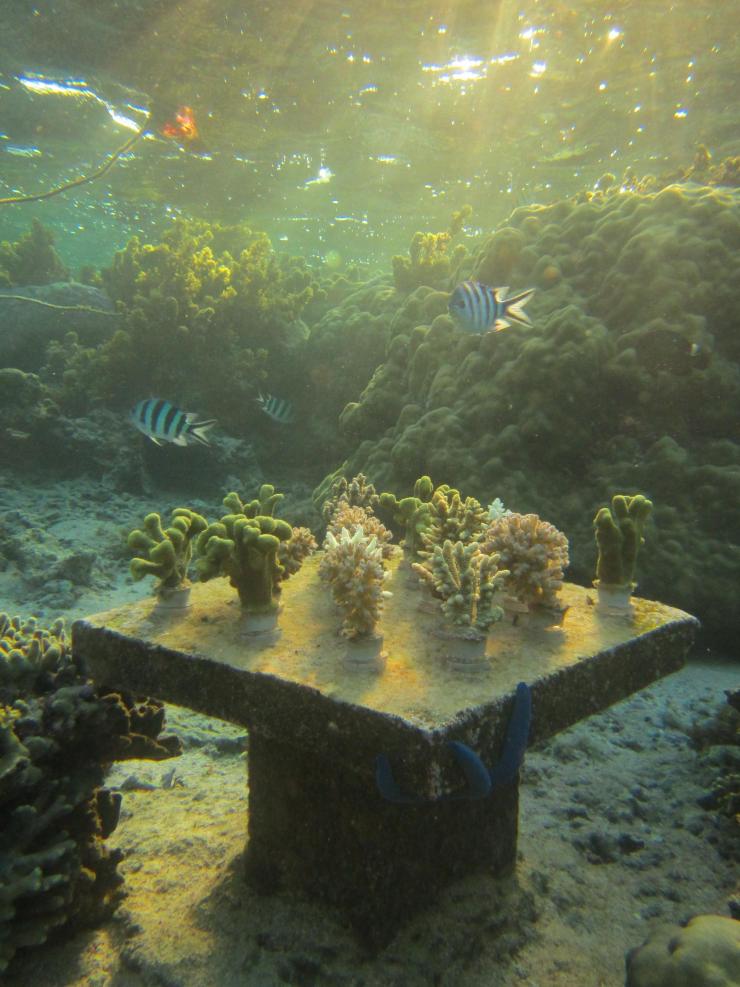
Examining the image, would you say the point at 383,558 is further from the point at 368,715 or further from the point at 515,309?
the point at 515,309

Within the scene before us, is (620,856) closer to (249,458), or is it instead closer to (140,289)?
(249,458)

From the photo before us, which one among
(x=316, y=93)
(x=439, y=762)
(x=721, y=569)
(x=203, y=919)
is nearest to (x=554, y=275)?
(x=721, y=569)

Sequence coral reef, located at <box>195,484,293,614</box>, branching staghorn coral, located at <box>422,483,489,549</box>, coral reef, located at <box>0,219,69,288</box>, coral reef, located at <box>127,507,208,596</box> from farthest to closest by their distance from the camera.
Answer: coral reef, located at <box>0,219,69,288</box>, branching staghorn coral, located at <box>422,483,489,549</box>, coral reef, located at <box>127,507,208,596</box>, coral reef, located at <box>195,484,293,614</box>

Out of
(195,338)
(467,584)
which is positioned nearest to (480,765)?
(467,584)

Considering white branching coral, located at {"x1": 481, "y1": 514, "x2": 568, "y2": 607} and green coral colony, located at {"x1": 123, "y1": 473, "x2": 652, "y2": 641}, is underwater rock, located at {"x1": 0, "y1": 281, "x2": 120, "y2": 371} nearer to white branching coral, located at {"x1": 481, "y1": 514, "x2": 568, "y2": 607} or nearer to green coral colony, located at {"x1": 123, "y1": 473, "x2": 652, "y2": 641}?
green coral colony, located at {"x1": 123, "y1": 473, "x2": 652, "y2": 641}

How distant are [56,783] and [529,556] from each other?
237cm

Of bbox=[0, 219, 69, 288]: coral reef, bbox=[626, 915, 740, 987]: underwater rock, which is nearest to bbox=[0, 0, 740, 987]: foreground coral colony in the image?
bbox=[626, 915, 740, 987]: underwater rock

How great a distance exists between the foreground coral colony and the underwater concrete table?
17 mm

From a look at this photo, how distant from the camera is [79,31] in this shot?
1144 centimetres

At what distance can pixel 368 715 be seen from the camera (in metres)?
1.93

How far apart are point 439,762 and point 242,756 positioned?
258 centimetres

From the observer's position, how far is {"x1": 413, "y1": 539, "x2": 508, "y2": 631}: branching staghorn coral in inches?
94.7

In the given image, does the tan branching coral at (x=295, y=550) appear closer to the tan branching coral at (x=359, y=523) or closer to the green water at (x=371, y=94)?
the tan branching coral at (x=359, y=523)

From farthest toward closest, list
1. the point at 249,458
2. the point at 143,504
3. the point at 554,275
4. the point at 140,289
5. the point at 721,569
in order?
the point at 140,289 → the point at 249,458 → the point at 143,504 → the point at 554,275 → the point at 721,569
